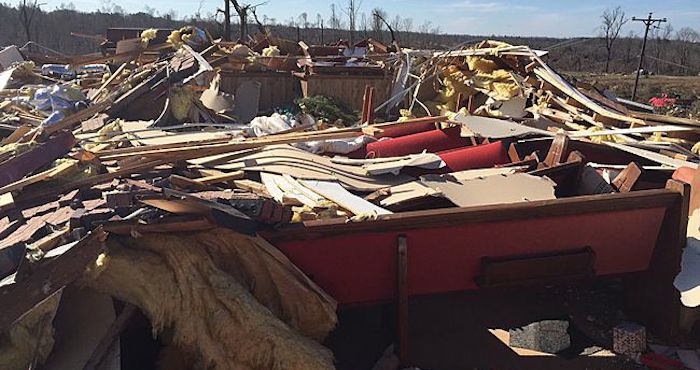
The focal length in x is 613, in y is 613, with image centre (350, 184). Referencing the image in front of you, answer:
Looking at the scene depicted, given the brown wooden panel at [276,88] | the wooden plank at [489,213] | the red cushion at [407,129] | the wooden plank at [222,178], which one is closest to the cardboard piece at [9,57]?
the brown wooden panel at [276,88]

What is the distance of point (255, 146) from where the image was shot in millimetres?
4227

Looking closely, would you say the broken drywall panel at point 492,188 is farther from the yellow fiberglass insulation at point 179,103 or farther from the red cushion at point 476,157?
the yellow fiberglass insulation at point 179,103

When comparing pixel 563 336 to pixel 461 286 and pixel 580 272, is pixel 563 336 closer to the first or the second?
pixel 580 272

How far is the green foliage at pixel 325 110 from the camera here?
335 inches

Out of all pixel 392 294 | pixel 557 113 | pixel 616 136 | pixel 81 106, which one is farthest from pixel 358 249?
pixel 81 106

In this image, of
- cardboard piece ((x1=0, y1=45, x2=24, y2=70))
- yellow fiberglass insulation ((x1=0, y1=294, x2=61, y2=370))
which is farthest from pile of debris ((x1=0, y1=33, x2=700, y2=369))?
cardboard piece ((x1=0, y1=45, x2=24, y2=70))

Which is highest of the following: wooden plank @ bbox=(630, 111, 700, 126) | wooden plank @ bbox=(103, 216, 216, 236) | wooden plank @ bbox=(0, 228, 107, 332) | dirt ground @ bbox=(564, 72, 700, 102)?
wooden plank @ bbox=(630, 111, 700, 126)

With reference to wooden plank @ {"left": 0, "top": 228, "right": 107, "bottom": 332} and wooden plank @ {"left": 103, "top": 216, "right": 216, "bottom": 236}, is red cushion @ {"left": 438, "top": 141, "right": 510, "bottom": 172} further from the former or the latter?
wooden plank @ {"left": 0, "top": 228, "right": 107, "bottom": 332}

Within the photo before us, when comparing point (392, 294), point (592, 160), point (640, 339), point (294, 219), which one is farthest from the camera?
point (592, 160)

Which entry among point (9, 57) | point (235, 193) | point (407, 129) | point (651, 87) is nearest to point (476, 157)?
point (407, 129)

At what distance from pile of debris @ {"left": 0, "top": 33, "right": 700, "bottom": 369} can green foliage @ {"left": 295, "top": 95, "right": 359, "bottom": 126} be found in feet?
7.35

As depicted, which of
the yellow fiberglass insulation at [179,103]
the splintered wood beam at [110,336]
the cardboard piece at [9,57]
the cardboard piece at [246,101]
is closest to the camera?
the splintered wood beam at [110,336]

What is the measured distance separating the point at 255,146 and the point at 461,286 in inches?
67.4

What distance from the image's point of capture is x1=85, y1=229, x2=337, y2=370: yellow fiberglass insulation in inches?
107
